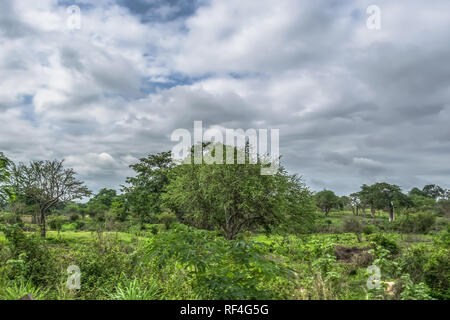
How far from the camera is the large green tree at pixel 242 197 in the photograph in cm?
1585

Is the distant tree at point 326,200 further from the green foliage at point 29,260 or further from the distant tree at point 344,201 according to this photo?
the green foliage at point 29,260

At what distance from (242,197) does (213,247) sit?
11.6m

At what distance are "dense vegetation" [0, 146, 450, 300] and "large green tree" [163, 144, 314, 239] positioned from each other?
0.06 meters

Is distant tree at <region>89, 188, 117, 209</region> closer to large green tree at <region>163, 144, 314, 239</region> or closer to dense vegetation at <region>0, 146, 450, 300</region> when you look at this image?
dense vegetation at <region>0, 146, 450, 300</region>

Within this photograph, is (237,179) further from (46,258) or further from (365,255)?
(46,258)

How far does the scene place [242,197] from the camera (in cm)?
1596

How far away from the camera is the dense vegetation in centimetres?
459

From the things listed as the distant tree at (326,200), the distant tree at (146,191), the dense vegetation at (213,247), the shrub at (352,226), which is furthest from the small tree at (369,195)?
the distant tree at (146,191)

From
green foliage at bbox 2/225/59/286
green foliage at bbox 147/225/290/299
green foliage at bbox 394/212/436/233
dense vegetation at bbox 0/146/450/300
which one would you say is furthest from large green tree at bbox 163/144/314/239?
green foliage at bbox 394/212/436/233

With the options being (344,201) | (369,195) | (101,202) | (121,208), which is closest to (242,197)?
(121,208)
